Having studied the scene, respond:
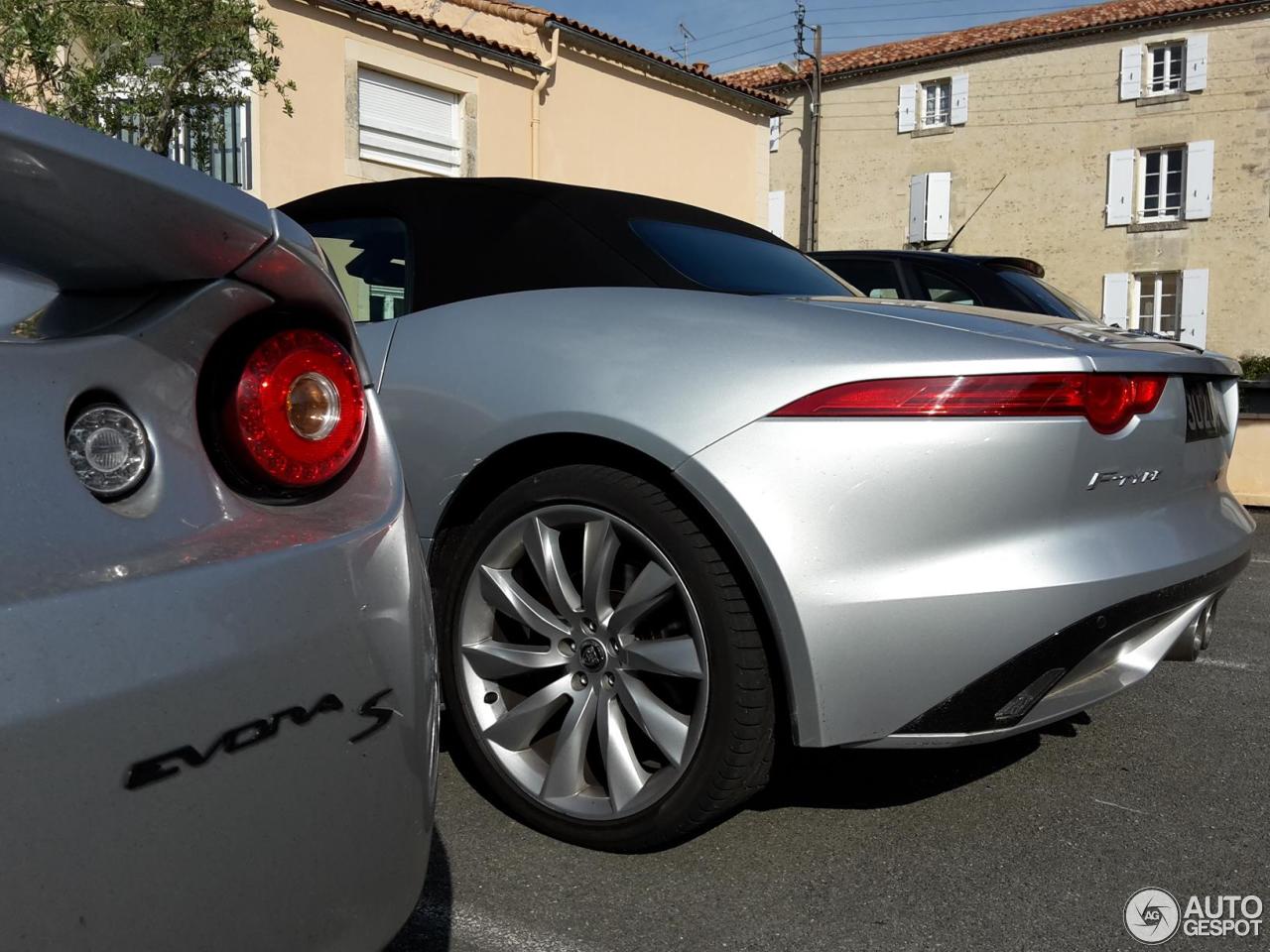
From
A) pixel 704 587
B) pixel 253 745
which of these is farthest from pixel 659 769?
pixel 253 745

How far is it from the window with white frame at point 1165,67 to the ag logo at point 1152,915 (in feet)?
90.9

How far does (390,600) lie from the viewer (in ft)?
3.95

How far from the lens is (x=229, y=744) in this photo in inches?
39.9

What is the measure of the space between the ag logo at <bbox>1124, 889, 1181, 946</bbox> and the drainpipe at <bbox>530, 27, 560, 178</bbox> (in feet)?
41.6

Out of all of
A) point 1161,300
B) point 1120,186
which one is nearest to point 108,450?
point 1120,186

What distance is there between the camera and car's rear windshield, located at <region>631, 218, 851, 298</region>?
2.64 meters

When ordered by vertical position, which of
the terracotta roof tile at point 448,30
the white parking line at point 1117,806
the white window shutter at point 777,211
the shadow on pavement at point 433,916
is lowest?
the shadow on pavement at point 433,916

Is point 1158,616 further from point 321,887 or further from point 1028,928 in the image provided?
point 321,887

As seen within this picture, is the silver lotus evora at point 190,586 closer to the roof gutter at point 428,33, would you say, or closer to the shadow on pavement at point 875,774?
the shadow on pavement at point 875,774

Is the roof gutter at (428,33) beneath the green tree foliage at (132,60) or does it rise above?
above

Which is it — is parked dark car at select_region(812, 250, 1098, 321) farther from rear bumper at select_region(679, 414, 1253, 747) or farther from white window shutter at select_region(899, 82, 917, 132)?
white window shutter at select_region(899, 82, 917, 132)

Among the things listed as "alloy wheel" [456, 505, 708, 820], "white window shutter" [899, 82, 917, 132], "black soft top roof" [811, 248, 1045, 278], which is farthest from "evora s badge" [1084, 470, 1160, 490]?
"white window shutter" [899, 82, 917, 132]

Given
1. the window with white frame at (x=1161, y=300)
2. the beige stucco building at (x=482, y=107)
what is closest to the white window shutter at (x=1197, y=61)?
the window with white frame at (x=1161, y=300)

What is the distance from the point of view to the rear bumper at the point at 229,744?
2.91 ft
